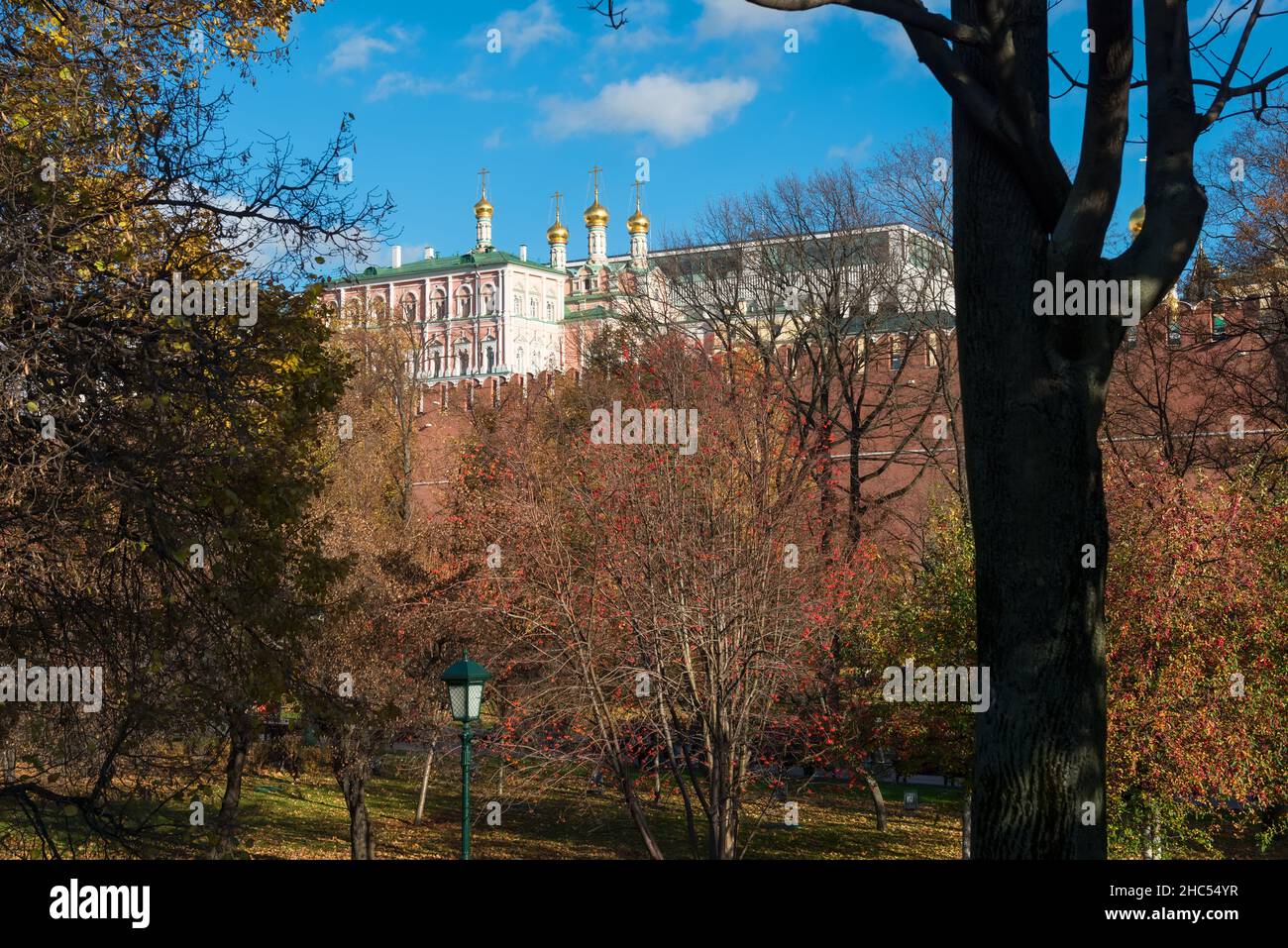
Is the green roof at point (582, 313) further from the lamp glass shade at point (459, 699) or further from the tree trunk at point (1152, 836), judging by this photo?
the lamp glass shade at point (459, 699)

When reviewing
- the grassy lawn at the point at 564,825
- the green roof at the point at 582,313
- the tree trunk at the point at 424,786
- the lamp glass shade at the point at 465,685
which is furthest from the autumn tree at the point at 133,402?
the green roof at the point at 582,313

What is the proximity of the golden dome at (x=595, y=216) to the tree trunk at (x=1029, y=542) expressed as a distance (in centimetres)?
9704

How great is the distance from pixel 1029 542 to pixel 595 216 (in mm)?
99939

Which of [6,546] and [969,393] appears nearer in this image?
[969,393]

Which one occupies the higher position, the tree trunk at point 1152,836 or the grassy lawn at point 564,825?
the tree trunk at point 1152,836

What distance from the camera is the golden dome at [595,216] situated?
102 metres

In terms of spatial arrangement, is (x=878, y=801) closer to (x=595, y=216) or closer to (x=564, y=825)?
(x=564, y=825)

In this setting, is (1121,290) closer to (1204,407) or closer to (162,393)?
(162,393)

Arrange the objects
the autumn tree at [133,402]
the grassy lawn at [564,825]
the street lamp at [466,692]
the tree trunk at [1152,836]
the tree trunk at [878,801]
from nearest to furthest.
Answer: the autumn tree at [133,402]
the street lamp at [466,692]
the tree trunk at [1152,836]
the grassy lawn at [564,825]
the tree trunk at [878,801]

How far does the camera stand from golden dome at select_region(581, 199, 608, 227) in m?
102

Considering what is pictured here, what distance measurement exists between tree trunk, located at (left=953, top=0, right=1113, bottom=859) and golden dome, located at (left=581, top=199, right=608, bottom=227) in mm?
97036
